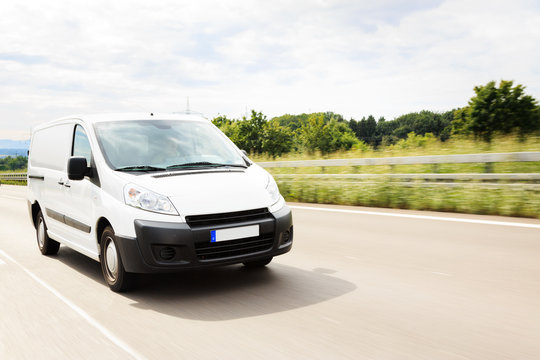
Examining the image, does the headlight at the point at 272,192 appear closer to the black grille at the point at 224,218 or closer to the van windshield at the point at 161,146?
the black grille at the point at 224,218

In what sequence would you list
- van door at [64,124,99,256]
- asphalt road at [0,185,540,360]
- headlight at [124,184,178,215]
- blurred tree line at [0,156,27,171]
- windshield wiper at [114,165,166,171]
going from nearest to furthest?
asphalt road at [0,185,540,360] → headlight at [124,184,178,215] → windshield wiper at [114,165,166,171] → van door at [64,124,99,256] → blurred tree line at [0,156,27,171]

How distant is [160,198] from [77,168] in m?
1.21

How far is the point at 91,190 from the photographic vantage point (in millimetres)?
5410

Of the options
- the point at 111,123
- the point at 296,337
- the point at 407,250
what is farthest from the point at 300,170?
the point at 296,337

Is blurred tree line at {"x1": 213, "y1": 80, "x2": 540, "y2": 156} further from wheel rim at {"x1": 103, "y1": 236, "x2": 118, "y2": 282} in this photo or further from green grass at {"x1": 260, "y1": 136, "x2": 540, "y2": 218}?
wheel rim at {"x1": 103, "y1": 236, "x2": 118, "y2": 282}

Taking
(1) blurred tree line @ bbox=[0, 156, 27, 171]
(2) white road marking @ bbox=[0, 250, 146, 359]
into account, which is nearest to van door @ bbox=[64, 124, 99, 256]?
(2) white road marking @ bbox=[0, 250, 146, 359]

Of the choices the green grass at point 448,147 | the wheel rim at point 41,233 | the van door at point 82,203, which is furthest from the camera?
the green grass at point 448,147

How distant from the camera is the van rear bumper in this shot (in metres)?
4.54

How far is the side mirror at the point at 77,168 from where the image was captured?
17.5ft

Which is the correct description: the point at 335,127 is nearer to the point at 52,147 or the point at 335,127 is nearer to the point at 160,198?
the point at 52,147

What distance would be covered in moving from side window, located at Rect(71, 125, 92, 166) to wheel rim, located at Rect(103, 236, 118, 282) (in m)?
1.01

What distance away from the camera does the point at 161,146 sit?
5676mm

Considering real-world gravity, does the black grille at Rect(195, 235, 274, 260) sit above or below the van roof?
below

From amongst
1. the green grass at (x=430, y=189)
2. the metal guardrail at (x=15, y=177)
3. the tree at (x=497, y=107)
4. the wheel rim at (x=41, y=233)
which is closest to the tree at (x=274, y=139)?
the tree at (x=497, y=107)
